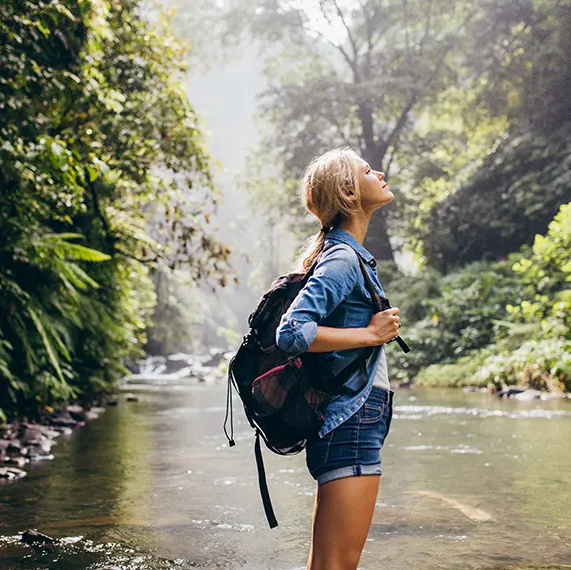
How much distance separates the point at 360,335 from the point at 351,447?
0.33 m

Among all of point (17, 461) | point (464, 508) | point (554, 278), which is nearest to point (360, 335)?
point (464, 508)

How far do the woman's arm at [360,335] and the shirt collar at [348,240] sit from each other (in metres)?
0.19

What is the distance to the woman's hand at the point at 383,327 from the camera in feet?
7.51

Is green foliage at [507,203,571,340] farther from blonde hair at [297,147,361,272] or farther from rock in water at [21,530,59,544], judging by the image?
blonde hair at [297,147,361,272]

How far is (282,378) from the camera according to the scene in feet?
7.42

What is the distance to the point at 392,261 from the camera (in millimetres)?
26031

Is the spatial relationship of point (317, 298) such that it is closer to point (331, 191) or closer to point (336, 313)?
point (336, 313)

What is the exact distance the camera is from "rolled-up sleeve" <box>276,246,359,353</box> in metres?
2.14

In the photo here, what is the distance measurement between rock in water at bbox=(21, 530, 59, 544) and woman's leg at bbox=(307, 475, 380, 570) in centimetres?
197

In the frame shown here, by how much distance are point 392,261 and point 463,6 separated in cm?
950

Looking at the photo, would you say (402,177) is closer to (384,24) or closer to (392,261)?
(392,261)

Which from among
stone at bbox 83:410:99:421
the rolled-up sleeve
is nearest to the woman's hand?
the rolled-up sleeve

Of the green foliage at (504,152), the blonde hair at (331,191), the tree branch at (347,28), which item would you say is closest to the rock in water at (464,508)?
the blonde hair at (331,191)

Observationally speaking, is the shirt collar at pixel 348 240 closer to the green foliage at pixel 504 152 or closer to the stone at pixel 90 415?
the stone at pixel 90 415
